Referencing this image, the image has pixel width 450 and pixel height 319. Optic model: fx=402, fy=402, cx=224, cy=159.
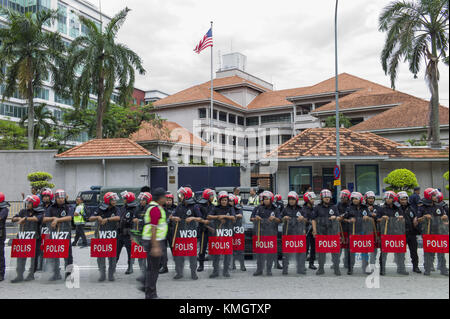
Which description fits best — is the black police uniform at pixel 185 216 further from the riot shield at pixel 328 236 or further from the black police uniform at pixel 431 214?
the black police uniform at pixel 431 214

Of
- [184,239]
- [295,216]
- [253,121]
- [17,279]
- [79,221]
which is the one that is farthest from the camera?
[253,121]

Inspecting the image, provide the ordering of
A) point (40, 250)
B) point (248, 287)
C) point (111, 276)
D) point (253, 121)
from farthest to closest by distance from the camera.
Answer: point (253, 121)
point (40, 250)
point (111, 276)
point (248, 287)

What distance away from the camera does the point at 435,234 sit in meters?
8.91

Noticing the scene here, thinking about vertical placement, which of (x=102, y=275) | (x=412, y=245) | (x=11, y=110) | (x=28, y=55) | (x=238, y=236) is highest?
(x=11, y=110)

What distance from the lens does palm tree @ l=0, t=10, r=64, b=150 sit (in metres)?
27.1

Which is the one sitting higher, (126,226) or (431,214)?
(431,214)

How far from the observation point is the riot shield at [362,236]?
905 cm

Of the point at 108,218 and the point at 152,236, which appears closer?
the point at 152,236

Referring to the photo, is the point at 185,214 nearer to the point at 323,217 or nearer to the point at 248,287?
the point at 248,287

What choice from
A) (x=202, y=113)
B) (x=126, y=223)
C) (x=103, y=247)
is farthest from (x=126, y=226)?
(x=202, y=113)

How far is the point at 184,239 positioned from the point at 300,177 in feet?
44.0

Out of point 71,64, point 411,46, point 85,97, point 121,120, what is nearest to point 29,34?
point 71,64

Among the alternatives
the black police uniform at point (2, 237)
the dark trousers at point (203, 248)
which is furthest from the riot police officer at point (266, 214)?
the black police uniform at point (2, 237)

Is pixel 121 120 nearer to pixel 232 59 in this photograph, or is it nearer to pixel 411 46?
pixel 411 46
